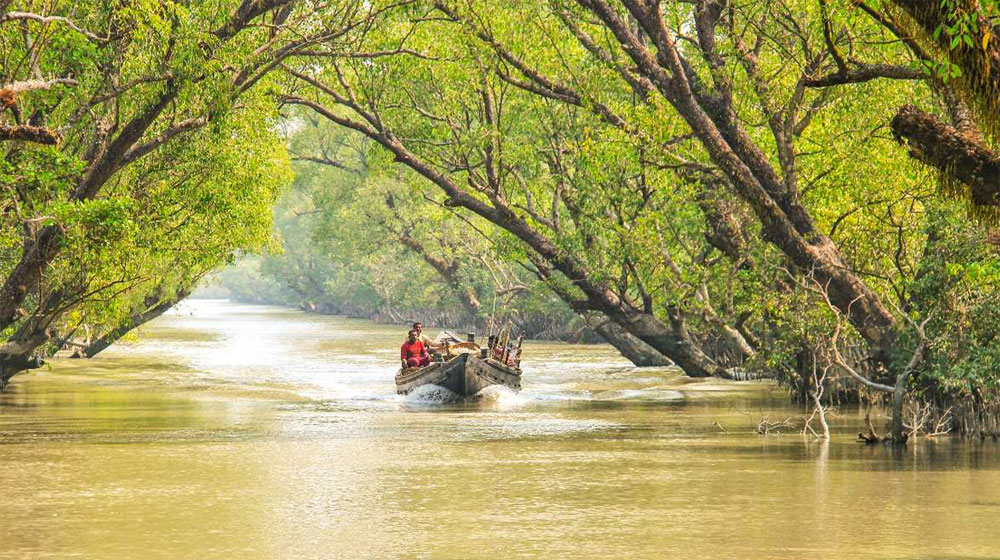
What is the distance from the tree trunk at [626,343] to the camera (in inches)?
1508

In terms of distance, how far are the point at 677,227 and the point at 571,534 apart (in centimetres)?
1582

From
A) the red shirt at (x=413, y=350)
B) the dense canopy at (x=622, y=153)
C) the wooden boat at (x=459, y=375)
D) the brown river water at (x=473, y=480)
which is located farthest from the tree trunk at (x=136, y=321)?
the wooden boat at (x=459, y=375)

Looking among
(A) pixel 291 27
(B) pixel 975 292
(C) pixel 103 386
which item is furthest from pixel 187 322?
(B) pixel 975 292

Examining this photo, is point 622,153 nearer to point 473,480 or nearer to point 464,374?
point 464,374

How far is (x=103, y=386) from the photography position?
3409cm

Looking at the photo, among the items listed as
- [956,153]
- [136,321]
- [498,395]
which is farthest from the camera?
[136,321]

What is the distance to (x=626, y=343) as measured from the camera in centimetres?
3956

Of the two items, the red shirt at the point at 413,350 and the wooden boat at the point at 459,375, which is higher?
the red shirt at the point at 413,350

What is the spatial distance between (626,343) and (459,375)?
459 inches

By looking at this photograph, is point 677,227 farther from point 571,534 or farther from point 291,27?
point 571,534

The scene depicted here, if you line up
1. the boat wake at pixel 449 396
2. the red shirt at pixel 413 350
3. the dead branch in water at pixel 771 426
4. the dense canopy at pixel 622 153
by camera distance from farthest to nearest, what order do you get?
the red shirt at pixel 413 350
the boat wake at pixel 449 396
the dead branch in water at pixel 771 426
the dense canopy at pixel 622 153

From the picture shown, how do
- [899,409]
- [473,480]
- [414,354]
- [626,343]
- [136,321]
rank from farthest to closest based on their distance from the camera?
[136,321] < [626,343] < [414,354] < [899,409] < [473,480]

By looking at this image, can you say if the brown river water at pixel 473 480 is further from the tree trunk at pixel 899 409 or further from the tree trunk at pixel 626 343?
the tree trunk at pixel 626 343

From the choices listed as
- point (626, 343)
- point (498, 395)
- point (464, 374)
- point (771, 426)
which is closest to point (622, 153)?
point (771, 426)
